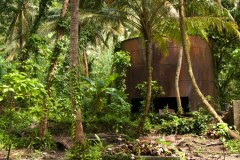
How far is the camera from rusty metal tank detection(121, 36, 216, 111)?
1557 centimetres

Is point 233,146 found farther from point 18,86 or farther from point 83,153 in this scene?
point 18,86

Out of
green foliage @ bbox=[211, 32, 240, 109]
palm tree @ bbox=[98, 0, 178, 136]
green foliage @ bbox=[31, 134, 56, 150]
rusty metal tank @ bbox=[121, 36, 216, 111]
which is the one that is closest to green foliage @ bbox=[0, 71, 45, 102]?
green foliage @ bbox=[31, 134, 56, 150]

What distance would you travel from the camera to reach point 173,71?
1568cm

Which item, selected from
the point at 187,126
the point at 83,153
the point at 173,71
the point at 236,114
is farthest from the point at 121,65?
the point at 83,153

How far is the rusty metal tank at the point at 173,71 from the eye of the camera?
613 inches

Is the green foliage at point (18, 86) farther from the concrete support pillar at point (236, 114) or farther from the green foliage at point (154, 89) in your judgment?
the green foliage at point (154, 89)

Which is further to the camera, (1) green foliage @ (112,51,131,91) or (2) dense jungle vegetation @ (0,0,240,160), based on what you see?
(1) green foliage @ (112,51,131,91)

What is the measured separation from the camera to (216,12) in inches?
451

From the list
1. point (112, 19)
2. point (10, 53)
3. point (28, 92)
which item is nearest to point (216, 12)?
point (112, 19)

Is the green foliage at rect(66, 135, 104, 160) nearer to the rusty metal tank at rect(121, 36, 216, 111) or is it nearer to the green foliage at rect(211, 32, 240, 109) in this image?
the rusty metal tank at rect(121, 36, 216, 111)

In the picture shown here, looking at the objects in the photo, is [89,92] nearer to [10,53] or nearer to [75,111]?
[75,111]

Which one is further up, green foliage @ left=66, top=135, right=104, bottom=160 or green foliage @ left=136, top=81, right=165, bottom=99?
green foliage @ left=136, top=81, right=165, bottom=99

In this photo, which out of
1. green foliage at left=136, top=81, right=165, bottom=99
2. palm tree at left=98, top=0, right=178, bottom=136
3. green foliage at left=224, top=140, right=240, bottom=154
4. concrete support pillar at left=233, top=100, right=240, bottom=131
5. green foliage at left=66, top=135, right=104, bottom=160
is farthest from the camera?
green foliage at left=136, top=81, right=165, bottom=99

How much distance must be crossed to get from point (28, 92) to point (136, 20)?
6.22 metres
